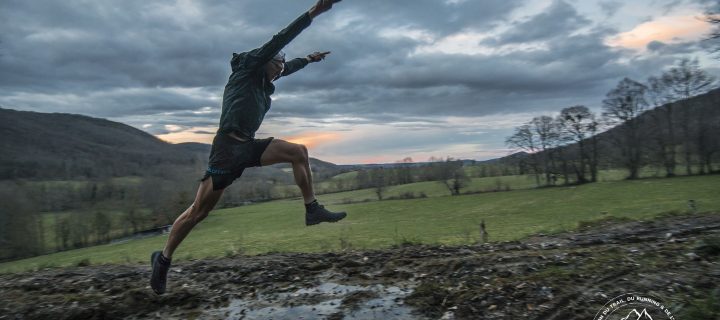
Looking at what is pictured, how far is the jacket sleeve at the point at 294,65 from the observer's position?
18.1 feet

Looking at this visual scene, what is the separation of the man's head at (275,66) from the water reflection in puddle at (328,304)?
96.7 inches

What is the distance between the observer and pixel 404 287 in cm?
532

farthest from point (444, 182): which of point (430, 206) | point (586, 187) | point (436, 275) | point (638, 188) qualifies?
point (436, 275)

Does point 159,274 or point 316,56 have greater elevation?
point 316,56

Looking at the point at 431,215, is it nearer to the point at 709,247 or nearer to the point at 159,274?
the point at 709,247

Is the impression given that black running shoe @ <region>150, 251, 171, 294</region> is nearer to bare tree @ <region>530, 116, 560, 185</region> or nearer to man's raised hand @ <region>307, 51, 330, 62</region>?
man's raised hand @ <region>307, 51, 330, 62</region>

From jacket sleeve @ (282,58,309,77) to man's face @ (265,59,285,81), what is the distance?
0.32 metres

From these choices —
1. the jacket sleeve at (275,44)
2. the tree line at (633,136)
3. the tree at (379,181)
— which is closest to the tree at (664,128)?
the tree line at (633,136)

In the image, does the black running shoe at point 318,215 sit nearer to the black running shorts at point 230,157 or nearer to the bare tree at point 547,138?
the black running shorts at point 230,157

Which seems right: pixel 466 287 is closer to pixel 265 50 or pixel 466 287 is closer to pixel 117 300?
pixel 265 50

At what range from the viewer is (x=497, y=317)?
4.03 m

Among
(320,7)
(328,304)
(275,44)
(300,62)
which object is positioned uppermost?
(320,7)

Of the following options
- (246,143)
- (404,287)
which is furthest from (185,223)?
(404,287)

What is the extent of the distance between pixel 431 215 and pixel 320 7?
54055 millimetres
